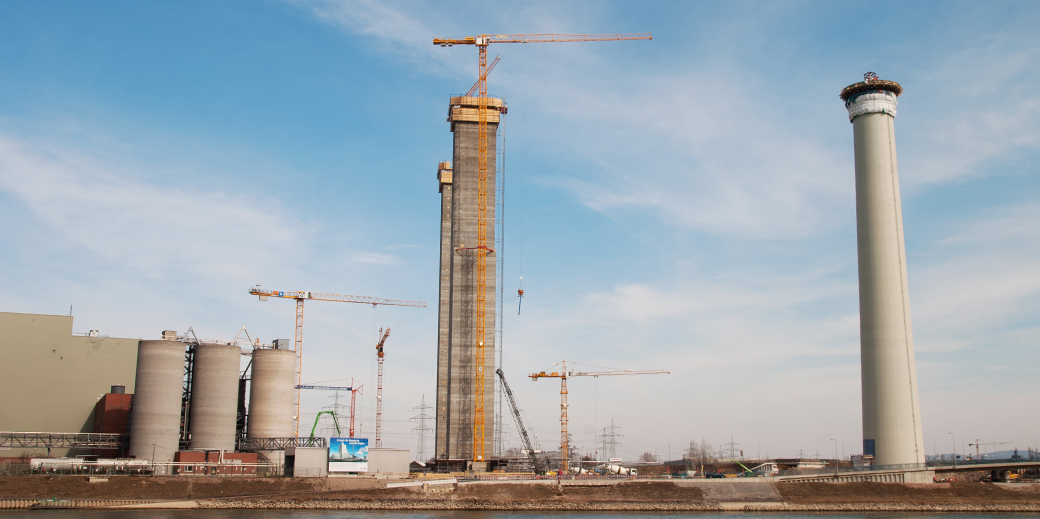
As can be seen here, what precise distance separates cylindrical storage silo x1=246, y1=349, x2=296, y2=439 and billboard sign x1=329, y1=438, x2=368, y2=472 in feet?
65.1

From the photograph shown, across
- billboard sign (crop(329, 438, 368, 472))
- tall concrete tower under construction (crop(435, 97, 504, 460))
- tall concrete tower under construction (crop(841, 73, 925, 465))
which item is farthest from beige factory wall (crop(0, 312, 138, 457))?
tall concrete tower under construction (crop(841, 73, 925, 465))

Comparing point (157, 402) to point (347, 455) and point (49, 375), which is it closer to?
point (49, 375)

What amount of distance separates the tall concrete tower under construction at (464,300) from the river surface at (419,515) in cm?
4029

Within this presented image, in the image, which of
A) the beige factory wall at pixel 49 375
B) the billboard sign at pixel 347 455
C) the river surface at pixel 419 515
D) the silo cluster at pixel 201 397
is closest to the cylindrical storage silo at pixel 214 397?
the silo cluster at pixel 201 397

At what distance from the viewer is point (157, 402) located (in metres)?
110

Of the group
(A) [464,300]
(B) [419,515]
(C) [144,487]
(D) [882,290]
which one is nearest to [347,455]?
(B) [419,515]

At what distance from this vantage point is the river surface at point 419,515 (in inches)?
3277

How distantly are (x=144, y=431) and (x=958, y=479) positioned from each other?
4376 inches

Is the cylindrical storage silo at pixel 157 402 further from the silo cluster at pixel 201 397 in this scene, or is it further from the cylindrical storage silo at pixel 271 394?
the cylindrical storage silo at pixel 271 394

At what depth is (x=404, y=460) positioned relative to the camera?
370 ft

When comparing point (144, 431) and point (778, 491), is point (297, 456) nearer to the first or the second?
point (144, 431)

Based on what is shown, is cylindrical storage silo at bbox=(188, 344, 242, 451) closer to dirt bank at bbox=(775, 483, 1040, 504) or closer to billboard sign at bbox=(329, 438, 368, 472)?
billboard sign at bbox=(329, 438, 368, 472)

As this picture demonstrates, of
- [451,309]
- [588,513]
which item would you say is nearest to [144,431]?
[451,309]

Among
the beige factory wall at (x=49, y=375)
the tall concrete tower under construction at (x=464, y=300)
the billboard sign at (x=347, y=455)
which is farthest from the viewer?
the tall concrete tower under construction at (x=464, y=300)
